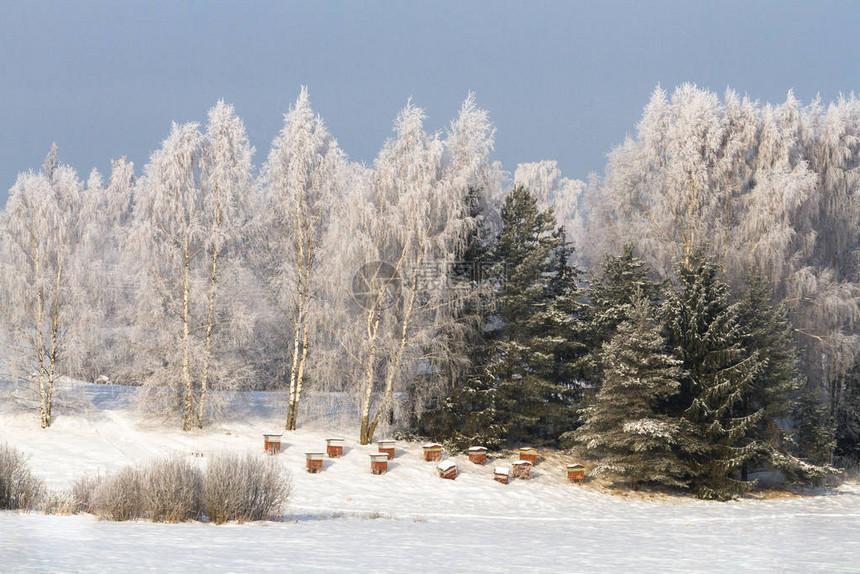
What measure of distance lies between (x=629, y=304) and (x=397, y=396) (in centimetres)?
857

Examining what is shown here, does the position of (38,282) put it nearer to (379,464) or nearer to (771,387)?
(379,464)

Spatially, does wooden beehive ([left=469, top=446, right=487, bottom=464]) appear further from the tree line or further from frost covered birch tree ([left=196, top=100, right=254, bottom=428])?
frost covered birch tree ([left=196, top=100, right=254, bottom=428])

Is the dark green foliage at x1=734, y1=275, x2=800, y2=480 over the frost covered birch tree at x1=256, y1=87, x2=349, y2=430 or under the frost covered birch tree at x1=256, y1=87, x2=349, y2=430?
under

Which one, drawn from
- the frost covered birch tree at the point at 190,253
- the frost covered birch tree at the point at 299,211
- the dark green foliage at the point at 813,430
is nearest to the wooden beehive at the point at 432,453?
the frost covered birch tree at the point at 299,211

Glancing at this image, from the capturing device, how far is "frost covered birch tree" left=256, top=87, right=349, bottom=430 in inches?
964

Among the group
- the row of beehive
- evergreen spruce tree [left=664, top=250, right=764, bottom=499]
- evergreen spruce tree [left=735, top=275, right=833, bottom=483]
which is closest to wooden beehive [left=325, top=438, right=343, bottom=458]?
the row of beehive

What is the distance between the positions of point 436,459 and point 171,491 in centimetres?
1190

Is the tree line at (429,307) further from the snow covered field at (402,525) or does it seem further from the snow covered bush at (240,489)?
the snow covered bush at (240,489)

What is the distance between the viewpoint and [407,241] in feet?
76.9

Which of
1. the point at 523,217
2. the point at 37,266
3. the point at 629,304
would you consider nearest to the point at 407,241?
the point at 523,217

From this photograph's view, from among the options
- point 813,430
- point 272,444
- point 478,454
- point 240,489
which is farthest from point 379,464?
point 813,430

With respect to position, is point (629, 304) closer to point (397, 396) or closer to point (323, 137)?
point (397, 396)
